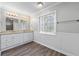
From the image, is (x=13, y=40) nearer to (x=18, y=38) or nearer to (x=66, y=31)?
(x=18, y=38)

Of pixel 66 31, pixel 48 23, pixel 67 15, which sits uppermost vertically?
pixel 67 15

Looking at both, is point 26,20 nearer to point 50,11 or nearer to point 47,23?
point 47,23

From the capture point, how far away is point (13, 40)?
3.33 meters

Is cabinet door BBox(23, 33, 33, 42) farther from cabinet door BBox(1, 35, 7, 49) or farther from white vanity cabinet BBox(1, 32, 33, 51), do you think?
cabinet door BBox(1, 35, 7, 49)

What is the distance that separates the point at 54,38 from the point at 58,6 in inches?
56.6

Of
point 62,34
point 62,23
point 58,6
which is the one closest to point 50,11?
point 58,6

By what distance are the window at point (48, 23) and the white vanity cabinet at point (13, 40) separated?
1.09 metres

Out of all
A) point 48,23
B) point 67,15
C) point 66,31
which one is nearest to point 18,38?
point 48,23

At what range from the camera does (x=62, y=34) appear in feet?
8.73

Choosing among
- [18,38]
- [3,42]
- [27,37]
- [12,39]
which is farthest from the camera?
[27,37]

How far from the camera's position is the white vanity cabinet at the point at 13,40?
2.89 meters

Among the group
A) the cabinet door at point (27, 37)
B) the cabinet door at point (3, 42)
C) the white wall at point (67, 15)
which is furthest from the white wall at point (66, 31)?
the cabinet door at point (3, 42)

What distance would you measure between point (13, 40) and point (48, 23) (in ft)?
6.74


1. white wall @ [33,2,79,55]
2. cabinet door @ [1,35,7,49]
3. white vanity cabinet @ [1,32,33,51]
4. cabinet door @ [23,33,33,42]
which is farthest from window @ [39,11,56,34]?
cabinet door @ [1,35,7,49]
